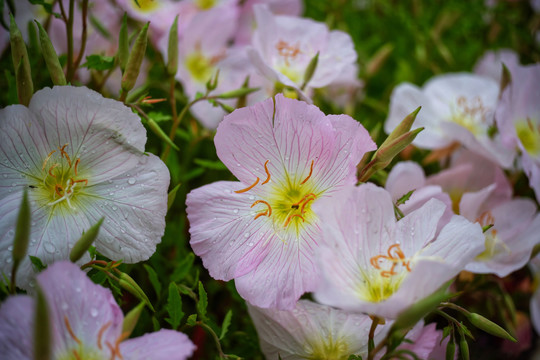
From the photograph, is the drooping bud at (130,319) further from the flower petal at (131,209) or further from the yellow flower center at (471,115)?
the yellow flower center at (471,115)

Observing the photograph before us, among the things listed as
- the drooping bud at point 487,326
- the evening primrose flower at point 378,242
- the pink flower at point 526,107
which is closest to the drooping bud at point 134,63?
the evening primrose flower at point 378,242

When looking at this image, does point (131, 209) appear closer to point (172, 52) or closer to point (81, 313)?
point (81, 313)

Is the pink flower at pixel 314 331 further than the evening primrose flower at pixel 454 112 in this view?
No

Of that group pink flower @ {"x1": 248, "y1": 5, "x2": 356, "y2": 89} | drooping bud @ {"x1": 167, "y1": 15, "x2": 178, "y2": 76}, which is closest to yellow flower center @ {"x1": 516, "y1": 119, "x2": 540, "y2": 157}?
pink flower @ {"x1": 248, "y1": 5, "x2": 356, "y2": 89}

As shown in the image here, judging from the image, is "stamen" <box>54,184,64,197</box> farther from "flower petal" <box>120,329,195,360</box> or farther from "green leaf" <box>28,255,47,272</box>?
"flower petal" <box>120,329,195,360</box>

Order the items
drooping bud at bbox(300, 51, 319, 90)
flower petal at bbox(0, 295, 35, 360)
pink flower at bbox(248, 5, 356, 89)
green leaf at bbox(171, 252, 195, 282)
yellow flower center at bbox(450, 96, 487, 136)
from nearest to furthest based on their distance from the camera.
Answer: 1. flower petal at bbox(0, 295, 35, 360)
2. green leaf at bbox(171, 252, 195, 282)
3. drooping bud at bbox(300, 51, 319, 90)
4. pink flower at bbox(248, 5, 356, 89)
5. yellow flower center at bbox(450, 96, 487, 136)

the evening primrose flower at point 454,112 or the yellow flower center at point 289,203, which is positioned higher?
the yellow flower center at point 289,203
